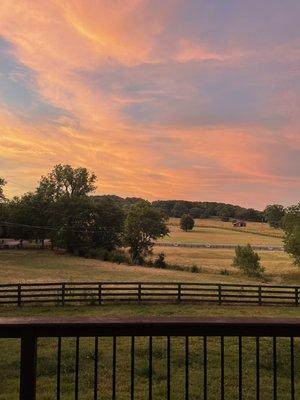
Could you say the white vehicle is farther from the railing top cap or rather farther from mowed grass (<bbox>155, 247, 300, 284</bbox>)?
the railing top cap

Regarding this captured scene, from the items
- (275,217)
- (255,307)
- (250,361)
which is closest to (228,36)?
(250,361)

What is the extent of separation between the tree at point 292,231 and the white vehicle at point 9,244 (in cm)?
5005

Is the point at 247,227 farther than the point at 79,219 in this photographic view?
Yes

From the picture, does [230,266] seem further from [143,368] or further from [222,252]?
[143,368]

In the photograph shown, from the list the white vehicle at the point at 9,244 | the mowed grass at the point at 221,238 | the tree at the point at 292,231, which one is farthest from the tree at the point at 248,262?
the mowed grass at the point at 221,238

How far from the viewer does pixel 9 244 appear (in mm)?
80000

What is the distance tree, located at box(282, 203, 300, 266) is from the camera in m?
53.7

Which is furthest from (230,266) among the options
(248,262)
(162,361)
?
(162,361)

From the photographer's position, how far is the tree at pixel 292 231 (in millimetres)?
53688

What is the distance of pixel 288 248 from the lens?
54562 mm

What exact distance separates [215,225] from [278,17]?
166448 mm

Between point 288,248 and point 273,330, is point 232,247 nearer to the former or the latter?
point 288,248

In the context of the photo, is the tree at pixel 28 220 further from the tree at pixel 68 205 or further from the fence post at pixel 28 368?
the fence post at pixel 28 368

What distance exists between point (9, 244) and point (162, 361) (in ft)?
238
